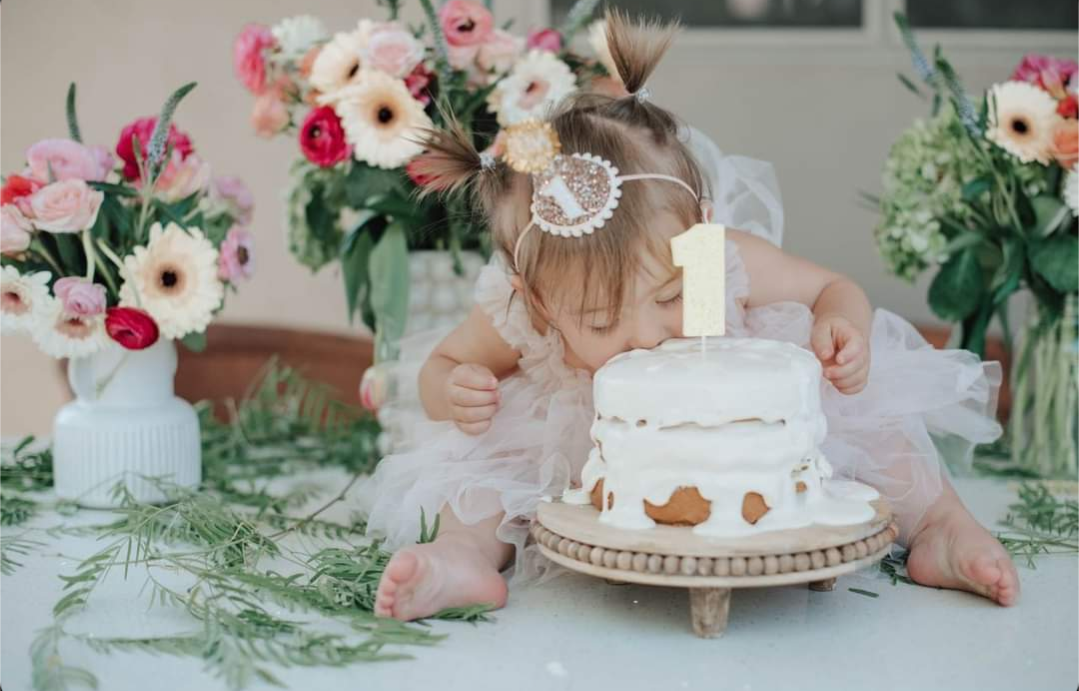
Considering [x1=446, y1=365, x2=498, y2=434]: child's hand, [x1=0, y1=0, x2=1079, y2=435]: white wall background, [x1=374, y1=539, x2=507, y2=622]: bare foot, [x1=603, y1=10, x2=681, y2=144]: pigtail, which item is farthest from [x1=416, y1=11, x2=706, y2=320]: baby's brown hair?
[x1=0, y1=0, x2=1079, y2=435]: white wall background

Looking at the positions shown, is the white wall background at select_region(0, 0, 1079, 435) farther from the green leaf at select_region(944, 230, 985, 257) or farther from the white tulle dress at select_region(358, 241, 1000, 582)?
the white tulle dress at select_region(358, 241, 1000, 582)

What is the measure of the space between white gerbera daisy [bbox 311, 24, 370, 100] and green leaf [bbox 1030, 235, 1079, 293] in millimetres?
1102

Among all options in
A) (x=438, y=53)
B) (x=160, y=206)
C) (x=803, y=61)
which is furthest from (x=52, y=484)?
(x=803, y=61)

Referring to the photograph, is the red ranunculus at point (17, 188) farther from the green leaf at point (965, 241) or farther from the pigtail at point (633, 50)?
the green leaf at point (965, 241)

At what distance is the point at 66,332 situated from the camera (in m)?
1.79

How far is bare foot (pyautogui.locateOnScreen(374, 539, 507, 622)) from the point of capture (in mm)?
1281

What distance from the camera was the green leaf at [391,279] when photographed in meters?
2.05

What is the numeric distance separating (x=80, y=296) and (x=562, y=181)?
0.76m

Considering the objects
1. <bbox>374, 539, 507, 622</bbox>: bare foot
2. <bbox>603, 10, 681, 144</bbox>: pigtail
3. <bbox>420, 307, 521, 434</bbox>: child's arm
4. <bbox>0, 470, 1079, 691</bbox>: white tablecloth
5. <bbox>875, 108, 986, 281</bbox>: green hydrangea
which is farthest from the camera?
<bbox>875, 108, 986, 281</bbox>: green hydrangea

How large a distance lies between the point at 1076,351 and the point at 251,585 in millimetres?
1342

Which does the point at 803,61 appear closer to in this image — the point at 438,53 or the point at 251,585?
the point at 438,53

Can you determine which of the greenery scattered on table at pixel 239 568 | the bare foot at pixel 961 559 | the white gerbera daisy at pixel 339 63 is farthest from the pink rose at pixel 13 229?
the bare foot at pixel 961 559

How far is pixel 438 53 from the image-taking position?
6.55ft

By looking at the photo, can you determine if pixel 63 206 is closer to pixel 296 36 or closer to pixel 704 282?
pixel 296 36
